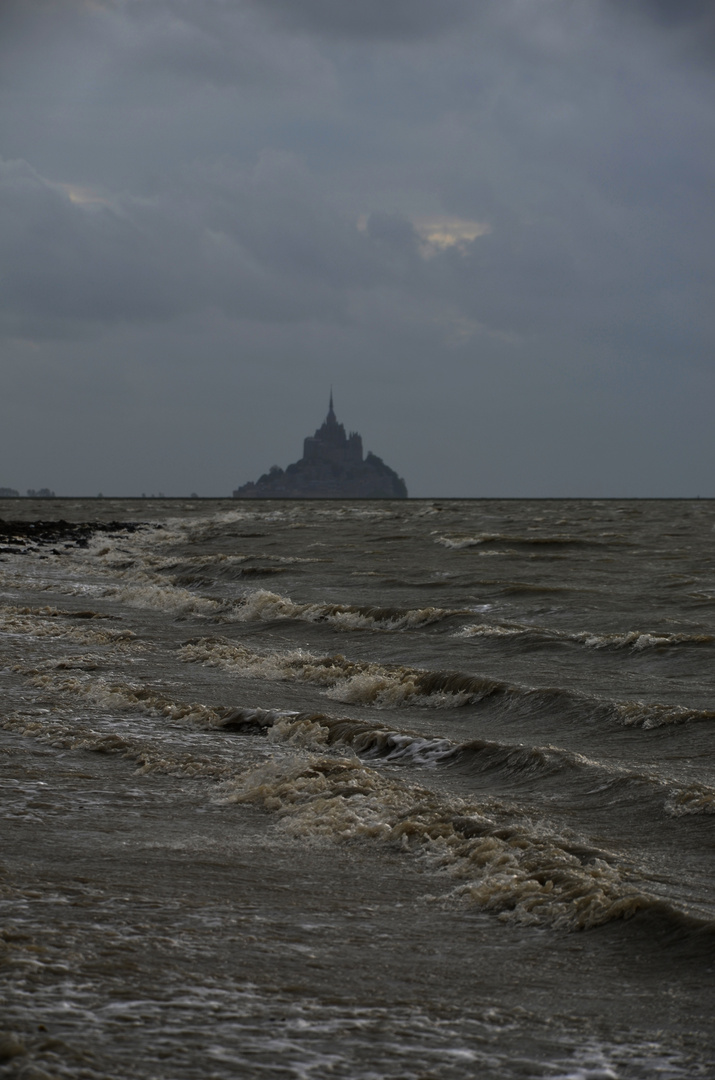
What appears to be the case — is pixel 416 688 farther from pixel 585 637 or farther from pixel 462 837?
pixel 462 837

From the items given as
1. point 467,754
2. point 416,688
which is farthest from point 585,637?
point 467,754

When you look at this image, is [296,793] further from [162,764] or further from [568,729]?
[568,729]

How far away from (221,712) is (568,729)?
153 inches

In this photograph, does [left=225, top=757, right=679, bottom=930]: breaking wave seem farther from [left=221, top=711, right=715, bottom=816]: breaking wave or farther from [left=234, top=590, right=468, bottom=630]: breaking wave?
[left=234, top=590, right=468, bottom=630]: breaking wave

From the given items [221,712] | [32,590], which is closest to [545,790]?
[221,712]

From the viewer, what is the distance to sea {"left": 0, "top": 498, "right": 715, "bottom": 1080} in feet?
13.2

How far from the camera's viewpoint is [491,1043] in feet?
13.2

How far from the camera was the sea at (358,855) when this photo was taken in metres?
4.01

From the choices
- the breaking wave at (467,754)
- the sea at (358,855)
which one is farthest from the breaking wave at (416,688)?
the breaking wave at (467,754)

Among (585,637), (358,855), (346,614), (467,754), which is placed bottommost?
(358,855)

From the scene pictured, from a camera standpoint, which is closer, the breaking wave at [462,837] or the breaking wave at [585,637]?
the breaking wave at [462,837]

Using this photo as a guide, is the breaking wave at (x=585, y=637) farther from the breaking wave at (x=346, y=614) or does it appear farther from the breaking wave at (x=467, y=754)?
the breaking wave at (x=467, y=754)

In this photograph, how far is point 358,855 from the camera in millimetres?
6539

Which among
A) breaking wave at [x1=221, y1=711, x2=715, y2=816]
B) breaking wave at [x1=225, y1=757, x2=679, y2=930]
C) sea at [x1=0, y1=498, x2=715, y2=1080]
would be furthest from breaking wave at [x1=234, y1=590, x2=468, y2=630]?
breaking wave at [x1=225, y1=757, x2=679, y2=930]
